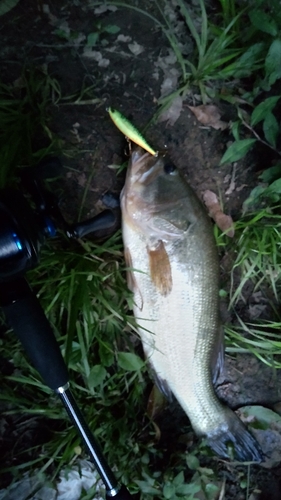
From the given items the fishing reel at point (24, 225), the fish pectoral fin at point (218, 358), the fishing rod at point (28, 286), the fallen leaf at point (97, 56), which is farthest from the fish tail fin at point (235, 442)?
the fallen leaf at point (97, 56)

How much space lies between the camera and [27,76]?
1.86 meters

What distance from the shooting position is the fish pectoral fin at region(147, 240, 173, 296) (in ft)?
5.80

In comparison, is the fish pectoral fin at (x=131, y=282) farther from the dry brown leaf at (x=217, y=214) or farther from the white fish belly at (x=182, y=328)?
the dry brown leaf at (x=217, y=214)

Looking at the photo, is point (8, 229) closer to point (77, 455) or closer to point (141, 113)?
point (141, 113)

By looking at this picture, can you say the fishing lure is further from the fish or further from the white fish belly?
the white fish belly

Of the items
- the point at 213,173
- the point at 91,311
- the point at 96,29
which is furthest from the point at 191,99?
the point at 91,311

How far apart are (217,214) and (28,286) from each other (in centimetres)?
99

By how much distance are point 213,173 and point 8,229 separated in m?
1.13

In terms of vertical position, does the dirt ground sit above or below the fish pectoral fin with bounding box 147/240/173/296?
above

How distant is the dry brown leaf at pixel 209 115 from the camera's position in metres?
2.03

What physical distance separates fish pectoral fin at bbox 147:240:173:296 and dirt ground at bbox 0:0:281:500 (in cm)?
32

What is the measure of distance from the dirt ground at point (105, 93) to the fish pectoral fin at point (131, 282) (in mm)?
270

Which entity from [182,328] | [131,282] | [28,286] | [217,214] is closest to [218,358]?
[182,328]

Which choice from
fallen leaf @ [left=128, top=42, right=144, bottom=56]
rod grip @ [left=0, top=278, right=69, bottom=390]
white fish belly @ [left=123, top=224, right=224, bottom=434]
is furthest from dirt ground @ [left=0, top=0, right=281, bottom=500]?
rod grip @ [left=0, top=278, right=69, bottom=390]
